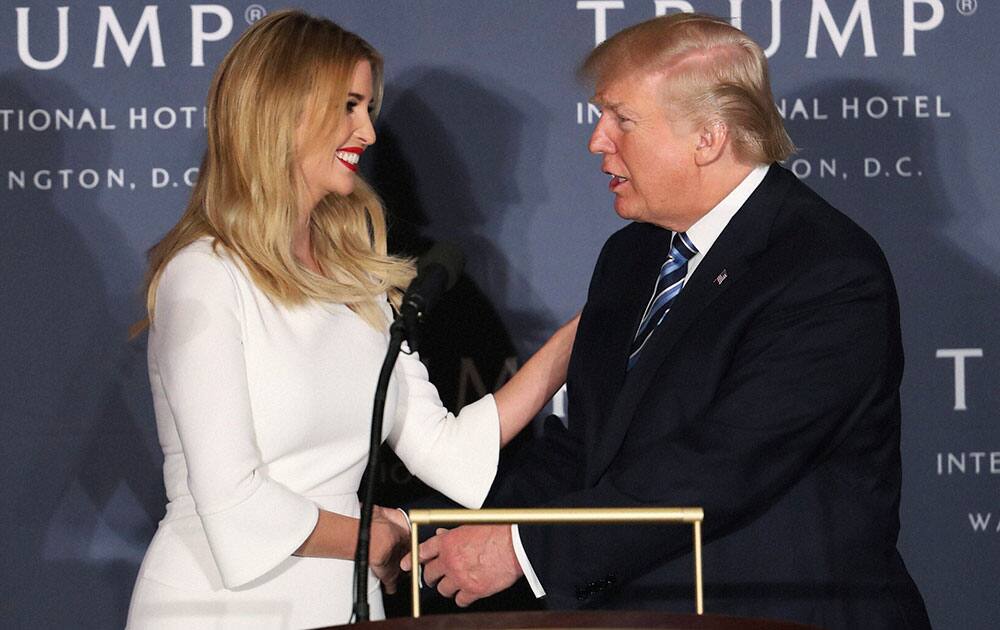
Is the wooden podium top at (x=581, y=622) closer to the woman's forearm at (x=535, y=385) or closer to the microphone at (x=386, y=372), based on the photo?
the microphone at (x=386, y=372)

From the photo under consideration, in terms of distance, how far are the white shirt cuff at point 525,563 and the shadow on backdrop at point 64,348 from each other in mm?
1368

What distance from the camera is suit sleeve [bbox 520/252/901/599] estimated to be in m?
2.31

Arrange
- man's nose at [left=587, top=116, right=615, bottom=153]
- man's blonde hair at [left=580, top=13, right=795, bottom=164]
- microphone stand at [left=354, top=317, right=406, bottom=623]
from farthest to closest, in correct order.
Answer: man's nose at [left=587, top=116, right=615, bottom=153]
man's blonde hair at [left=580, top=13, right=795, bottom=164]
microphone stand at [left=354, top=317, right=406, bottom=623]

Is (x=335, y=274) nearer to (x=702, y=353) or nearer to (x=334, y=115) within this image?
(x=334, y=115)

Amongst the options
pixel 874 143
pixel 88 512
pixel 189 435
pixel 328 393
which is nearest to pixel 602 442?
pixel 328 393

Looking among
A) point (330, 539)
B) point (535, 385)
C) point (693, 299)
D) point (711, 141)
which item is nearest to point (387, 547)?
point (330, 539)

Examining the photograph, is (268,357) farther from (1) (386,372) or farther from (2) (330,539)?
(1) (386,372)

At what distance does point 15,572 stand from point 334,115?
152 cm

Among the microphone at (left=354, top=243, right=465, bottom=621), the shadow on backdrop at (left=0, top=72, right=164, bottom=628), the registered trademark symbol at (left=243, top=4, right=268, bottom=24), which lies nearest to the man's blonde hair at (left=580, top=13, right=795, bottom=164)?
the microphone at (left=354, top=243, right=465, bottom=621)

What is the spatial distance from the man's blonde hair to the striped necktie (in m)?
0.20

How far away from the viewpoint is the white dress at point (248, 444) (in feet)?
7.90

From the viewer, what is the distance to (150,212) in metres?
3.44

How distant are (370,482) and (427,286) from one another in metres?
0.27

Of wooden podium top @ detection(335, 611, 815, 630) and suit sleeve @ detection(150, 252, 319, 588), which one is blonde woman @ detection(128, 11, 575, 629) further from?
wooden podium top @ detection(335, 611, 815, 630)
